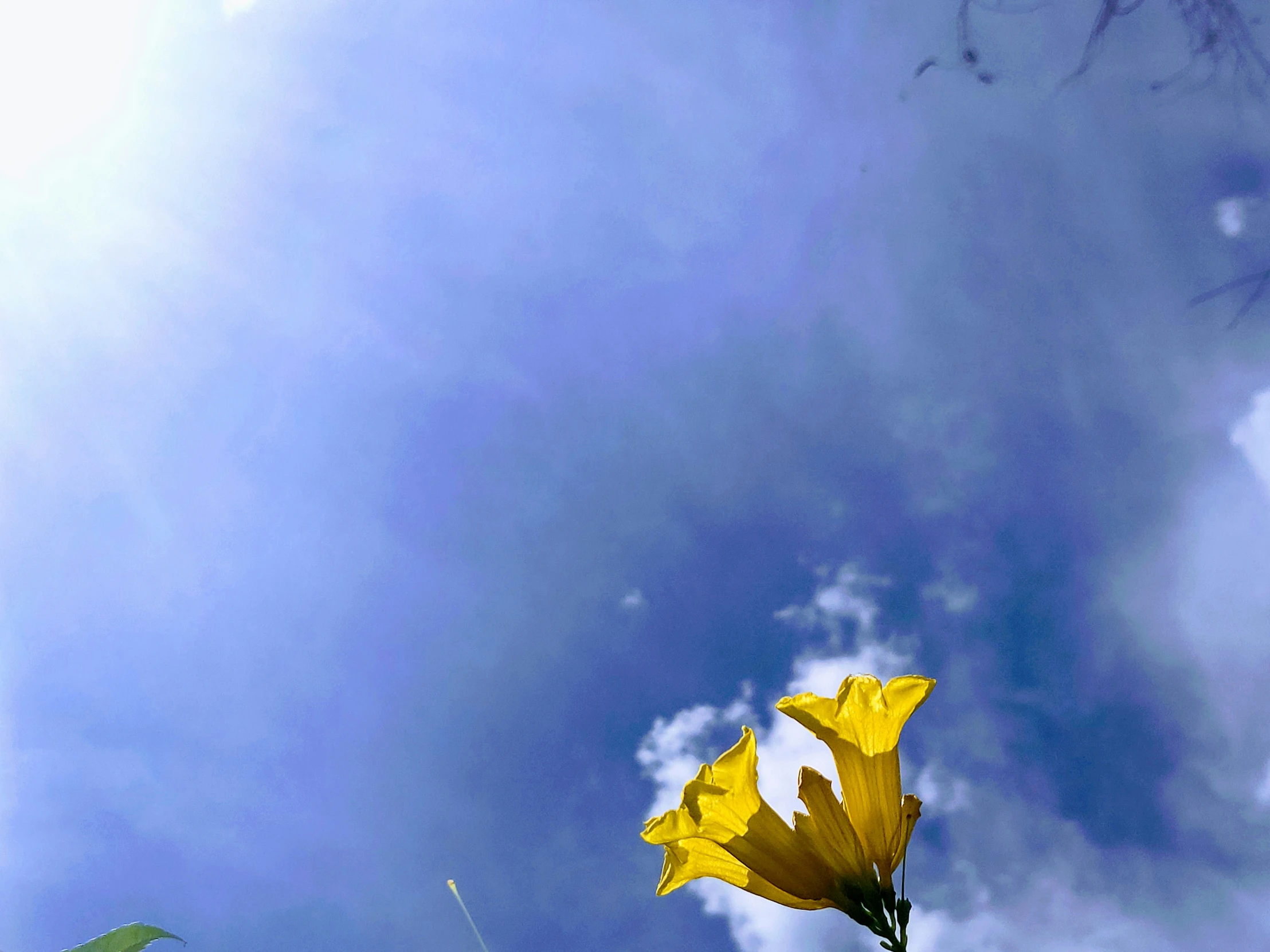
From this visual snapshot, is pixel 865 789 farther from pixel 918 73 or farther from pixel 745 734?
pixel 918 73

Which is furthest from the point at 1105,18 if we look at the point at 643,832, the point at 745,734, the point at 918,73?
the point at 643,832

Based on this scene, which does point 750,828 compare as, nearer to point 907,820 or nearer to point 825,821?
point 825,821

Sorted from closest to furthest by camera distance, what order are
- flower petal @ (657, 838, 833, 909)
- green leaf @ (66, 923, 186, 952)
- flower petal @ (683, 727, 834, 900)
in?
1. green leaf @ (66, 923, 186, 952)
2. flower petal @ (683, 727, 834, 900)
3. flower petal @ (657, 838, 833, 909)

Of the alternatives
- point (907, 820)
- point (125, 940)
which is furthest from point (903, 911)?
point (125, 940)

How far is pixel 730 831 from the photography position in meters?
1.74

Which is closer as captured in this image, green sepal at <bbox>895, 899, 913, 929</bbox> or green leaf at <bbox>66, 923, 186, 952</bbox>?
green leaf at <bbox>66, 923, 186, 952</bbox>

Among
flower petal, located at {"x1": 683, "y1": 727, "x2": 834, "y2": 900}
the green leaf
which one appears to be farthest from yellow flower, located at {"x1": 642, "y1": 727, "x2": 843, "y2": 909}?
the green leaf

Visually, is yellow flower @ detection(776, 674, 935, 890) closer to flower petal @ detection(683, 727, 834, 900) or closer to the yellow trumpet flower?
the yellow trumpet flower

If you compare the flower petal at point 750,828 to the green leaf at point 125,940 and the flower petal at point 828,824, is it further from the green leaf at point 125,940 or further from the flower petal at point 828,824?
the green leaf at point 125,940

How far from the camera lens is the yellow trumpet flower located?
67.1 inches

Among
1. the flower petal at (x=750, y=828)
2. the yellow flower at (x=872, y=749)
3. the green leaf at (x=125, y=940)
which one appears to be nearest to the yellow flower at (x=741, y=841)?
the flower petal at (x=750, y=828)

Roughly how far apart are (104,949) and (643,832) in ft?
3.22

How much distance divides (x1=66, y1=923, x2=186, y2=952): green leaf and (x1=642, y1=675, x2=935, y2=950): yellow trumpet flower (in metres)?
0.93

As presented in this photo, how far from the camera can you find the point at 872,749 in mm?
1780
